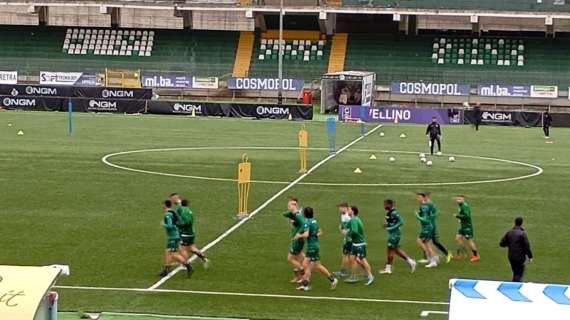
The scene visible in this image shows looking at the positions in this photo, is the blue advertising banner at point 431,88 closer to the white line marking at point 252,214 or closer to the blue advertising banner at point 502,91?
the blue advertising banner at point 502,91

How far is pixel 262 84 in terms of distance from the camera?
76500 mm

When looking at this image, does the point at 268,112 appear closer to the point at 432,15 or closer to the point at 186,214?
the point at 432,15

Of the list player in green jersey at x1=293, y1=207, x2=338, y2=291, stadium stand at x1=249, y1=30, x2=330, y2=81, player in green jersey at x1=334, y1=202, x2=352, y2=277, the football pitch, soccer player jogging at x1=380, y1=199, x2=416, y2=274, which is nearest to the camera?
the football pitch

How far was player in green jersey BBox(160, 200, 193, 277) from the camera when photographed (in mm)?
20219

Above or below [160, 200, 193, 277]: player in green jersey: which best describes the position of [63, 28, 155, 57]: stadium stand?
A: above

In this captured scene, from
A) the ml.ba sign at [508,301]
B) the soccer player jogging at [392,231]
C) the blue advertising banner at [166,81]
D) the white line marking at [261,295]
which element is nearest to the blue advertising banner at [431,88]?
the blue advertising banner at [166,81]

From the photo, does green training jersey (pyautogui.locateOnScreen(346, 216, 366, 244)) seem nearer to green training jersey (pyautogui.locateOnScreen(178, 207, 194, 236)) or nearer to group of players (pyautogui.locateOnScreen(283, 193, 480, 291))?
group of players (pyautogui.locateOnScreen(283, 193, 480, 291))

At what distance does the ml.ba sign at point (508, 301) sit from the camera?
9648 millimetres

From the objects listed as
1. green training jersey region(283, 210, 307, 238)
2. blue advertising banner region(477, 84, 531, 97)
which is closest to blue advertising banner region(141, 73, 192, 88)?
blue advertising banner region(477, 84, 531, 97)

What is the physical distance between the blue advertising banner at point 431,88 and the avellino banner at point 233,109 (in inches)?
510

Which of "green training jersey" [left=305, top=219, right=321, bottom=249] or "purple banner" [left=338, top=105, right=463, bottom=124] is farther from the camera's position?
"purple banner" [left=338, top=105, right=463, bottom=124]

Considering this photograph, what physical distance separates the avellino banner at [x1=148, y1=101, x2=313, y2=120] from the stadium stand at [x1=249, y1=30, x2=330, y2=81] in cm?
1352

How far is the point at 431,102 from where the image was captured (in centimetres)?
7506

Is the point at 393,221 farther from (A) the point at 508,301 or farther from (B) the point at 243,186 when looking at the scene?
(A) the point at 508,301
